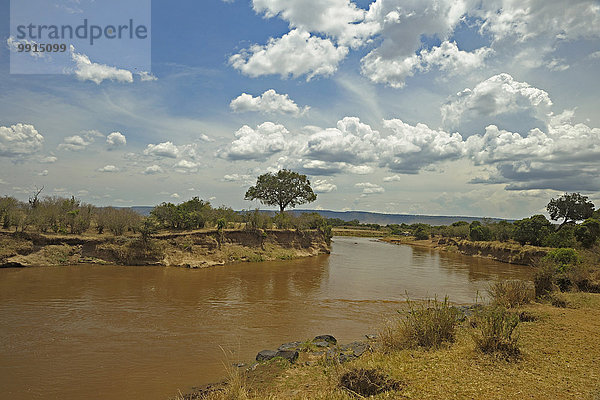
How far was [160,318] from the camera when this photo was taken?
13.6 metres

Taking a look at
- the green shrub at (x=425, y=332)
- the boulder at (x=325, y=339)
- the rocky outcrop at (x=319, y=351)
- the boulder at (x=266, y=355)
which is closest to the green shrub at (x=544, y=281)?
the green shrub at (x=425, y=332)

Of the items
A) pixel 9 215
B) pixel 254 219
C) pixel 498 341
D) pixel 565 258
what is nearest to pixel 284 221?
pixel 254 219

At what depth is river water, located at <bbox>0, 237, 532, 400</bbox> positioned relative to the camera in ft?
27.6

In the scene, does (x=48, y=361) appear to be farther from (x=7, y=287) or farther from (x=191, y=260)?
(x=191, y=260)

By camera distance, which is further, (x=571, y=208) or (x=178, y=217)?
(x=571, y=208)

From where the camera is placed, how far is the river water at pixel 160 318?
27.6 ft

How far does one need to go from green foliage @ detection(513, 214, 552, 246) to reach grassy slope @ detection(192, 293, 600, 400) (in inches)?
1400

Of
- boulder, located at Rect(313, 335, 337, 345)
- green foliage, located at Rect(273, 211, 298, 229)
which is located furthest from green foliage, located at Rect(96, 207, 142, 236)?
boulder, located at Rect(313, 335, 337, 345)

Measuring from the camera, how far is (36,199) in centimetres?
2750

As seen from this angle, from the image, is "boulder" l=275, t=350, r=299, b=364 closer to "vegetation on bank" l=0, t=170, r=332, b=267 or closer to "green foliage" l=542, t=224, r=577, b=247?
"vegetation on bank" l=0, t=170, r=332, b=267

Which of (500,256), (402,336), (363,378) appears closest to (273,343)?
(402,336)

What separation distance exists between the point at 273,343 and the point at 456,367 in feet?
19.8

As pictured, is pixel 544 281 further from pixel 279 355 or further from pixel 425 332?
pixel 279 355

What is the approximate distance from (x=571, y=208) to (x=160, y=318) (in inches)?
2070
